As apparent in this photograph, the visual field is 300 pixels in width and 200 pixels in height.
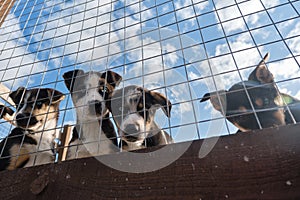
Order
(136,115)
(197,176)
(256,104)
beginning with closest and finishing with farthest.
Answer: (197,176) < (136,115) < (256,104)

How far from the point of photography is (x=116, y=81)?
4.22ft

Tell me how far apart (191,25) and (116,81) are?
517 mm

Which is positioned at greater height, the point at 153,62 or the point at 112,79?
the point at 153,62

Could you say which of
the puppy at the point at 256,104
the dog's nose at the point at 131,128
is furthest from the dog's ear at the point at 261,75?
the dog's nose at the point at 131,128

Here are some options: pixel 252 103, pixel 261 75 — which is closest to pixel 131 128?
pixel 252 103

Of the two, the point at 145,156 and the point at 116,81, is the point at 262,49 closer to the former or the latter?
the point at 145,156

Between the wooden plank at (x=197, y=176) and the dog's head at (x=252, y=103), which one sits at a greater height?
the wooden plank at (x=197, y=176)

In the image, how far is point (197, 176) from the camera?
1.51 ft

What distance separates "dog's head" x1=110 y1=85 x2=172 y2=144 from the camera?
116 centimetres

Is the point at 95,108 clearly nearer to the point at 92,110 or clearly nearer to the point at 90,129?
the point at 92,110

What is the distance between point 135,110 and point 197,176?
848 mm

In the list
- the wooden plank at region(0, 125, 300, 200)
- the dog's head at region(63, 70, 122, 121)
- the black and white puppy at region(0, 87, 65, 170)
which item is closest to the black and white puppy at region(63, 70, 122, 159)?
the dog's head at region(63, 70, 122, 121)

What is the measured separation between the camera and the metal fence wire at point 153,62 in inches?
31.8

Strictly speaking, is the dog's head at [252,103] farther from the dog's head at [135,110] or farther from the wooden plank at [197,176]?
the wooden plank at [197,176]
